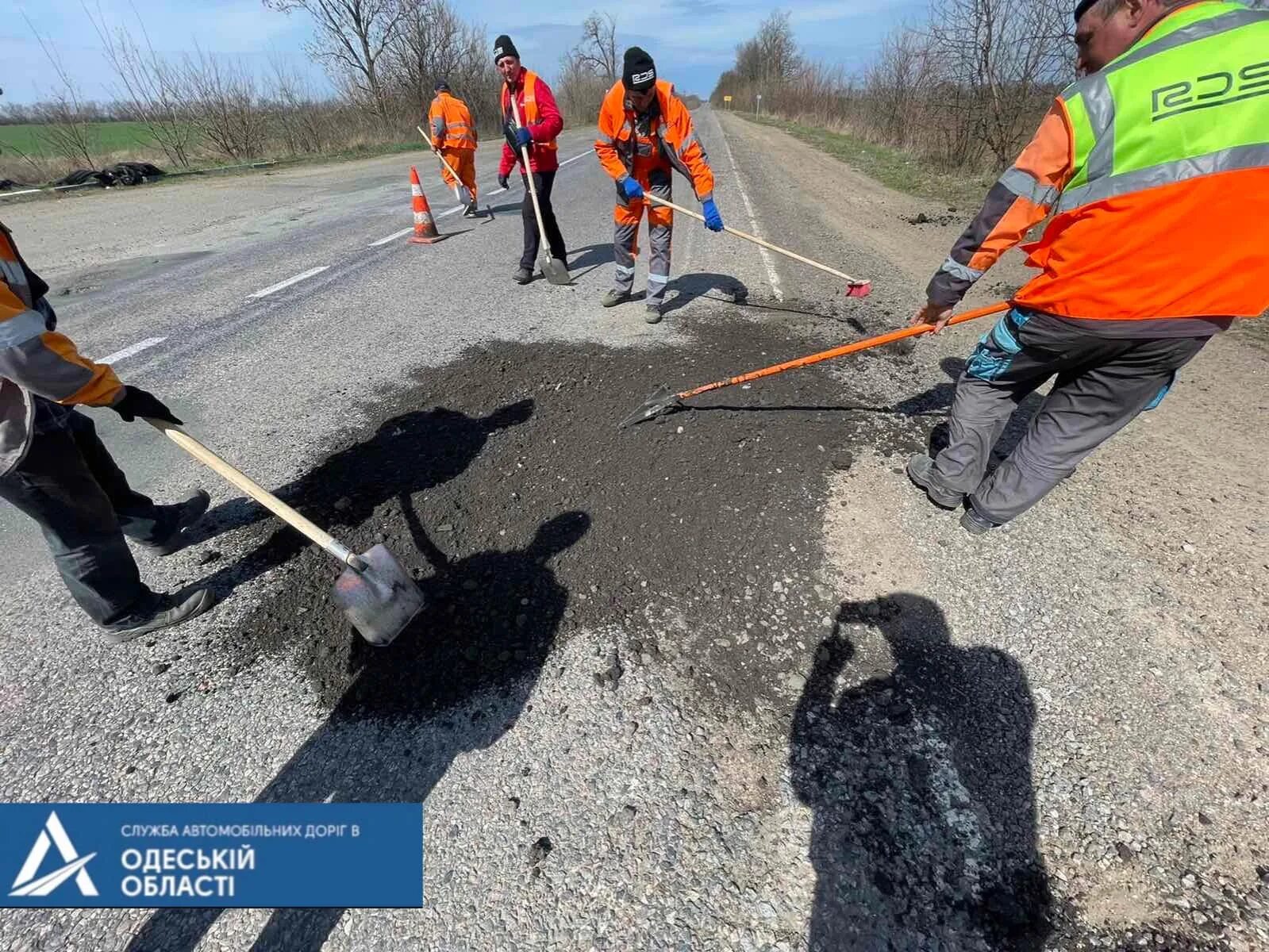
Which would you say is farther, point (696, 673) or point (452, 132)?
point (452, 132)

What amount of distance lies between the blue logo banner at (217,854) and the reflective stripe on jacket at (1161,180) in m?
2.72

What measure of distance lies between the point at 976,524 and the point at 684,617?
5.30 feet

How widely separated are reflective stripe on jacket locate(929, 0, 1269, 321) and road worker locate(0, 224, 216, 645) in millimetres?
3209

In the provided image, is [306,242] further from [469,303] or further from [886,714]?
[886,714]

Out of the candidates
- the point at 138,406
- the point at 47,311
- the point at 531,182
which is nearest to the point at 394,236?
the point at 531,182

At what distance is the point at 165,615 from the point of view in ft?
8.03

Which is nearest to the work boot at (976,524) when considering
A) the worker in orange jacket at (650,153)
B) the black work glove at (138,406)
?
the worker in orange jacket at (650,153)

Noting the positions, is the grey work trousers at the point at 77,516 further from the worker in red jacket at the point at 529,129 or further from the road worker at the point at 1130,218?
the worker in red jacket at the point at 529,129

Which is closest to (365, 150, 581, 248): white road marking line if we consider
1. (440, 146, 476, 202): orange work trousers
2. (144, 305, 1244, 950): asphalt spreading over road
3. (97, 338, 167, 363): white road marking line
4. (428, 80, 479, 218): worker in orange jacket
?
(440, 146, 476, 202): orange work trousers

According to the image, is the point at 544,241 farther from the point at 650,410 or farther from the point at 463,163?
the point at 463,163

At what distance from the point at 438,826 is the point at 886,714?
1.56m

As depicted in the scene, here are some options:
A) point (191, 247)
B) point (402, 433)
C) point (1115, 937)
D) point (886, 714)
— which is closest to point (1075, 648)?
point (886, 714)

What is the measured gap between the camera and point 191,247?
8359 millimetres

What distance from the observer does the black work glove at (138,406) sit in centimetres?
219
